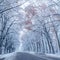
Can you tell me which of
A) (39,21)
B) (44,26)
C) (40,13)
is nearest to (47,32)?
(44,26)

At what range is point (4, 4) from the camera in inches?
663

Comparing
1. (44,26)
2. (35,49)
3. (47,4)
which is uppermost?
(47,4)

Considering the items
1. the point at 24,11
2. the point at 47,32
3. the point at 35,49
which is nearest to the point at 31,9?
the point at 24,11

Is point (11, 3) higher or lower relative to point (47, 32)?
higher

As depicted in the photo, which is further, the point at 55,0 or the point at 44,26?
the point at 44,26

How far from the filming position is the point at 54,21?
21.4 m

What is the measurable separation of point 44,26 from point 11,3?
773cm

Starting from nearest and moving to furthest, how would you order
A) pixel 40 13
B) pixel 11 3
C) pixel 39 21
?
pixel 11 3, pixel 40 13, pixel 39 21

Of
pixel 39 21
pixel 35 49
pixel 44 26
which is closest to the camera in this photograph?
pixel 39 21

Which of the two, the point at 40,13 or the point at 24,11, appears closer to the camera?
the point at 24,11

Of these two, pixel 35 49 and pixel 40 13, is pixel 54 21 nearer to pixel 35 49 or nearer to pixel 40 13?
pixel 40 13

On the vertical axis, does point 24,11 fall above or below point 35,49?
above

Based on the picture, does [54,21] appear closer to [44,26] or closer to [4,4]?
[44,26]

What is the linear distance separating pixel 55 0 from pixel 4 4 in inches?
180
